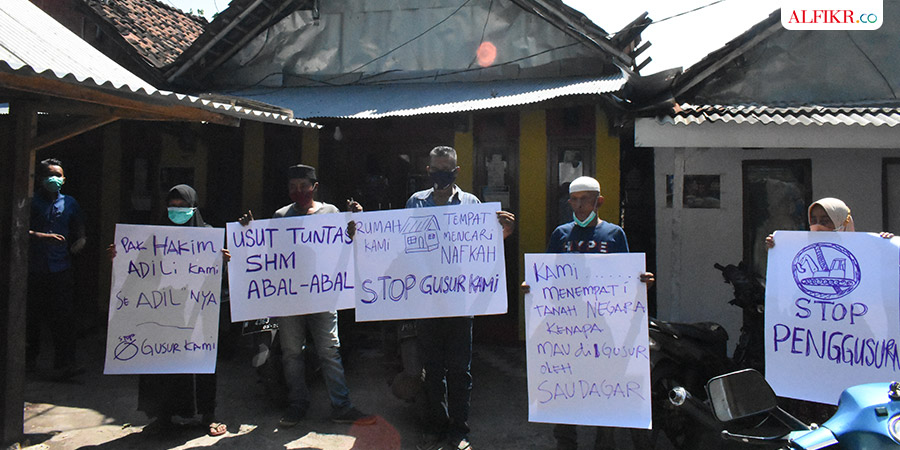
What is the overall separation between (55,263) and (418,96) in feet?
14.2

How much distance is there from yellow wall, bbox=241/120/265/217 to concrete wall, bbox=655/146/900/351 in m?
5.25

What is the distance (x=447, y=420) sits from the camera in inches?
145

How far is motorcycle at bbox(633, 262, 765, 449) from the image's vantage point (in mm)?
3805

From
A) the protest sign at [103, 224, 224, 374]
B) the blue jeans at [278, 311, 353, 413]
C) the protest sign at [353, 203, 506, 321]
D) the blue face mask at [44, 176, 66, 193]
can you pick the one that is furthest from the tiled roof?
the protest sign at [353, 203, 506, 321]

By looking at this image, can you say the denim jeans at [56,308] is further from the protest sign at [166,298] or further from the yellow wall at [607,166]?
the yellow wall at [607,166]

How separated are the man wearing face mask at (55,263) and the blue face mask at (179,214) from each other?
82.8 inches

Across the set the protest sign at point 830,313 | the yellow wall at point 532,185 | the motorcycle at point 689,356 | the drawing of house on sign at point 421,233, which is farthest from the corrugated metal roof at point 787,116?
the drawing of house on sign at point 421,233

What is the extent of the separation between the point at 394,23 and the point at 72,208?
472 centimetres

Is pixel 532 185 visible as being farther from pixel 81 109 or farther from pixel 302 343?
pixel 81 109

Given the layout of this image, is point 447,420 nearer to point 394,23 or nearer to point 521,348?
point 521,348

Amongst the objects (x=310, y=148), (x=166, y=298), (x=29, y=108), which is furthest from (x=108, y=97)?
(x=310, y=148)

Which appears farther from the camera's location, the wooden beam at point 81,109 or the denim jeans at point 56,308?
the denim jeans at point 56,308

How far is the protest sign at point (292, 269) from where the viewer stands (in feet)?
12.7

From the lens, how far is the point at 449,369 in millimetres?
3633
